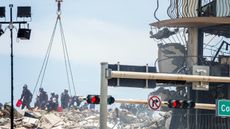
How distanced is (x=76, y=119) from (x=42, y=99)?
5.16 metres

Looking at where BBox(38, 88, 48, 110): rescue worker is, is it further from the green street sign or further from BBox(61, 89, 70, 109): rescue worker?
the green street sign

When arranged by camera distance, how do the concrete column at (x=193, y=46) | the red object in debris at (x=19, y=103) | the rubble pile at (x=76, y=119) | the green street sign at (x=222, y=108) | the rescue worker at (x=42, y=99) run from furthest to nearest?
the rescue worker at (x=42, y=99) → the concrete column at (x=193, y=46) → the rubble pile at (x=76, y=119) → the red object in debris at (x=19, y=103) → the green street sign at (x=222, y=108)

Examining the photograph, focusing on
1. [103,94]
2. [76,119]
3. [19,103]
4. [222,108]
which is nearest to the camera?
[103,94]

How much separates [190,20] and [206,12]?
209 centimetres

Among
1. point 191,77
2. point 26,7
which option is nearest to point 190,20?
point 26,7

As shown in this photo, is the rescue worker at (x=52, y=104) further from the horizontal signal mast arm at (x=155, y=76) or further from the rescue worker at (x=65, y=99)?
the horizontal signal mast arm at (x=155, y=76)

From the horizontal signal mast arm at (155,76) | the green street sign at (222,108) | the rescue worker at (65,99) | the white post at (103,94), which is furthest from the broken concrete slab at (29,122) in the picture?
the white post at (103,94)

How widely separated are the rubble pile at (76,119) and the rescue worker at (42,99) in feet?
3.51

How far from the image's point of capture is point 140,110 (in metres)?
66.4

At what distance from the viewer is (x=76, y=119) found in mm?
51125

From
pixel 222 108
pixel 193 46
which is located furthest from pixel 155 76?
pixel 193 46

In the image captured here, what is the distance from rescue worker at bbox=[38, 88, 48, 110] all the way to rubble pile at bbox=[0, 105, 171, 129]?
3.51ft

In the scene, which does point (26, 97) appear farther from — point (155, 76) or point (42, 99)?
point (155, 76)

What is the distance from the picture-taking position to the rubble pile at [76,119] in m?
41.8
